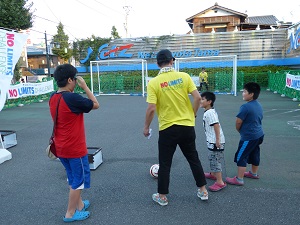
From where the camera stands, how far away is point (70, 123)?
2.56 meters

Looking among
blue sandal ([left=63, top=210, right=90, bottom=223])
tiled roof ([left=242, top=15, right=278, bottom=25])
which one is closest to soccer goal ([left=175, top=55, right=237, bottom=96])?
tiled roof ([left=242, top=15, right=278, bottom=25])

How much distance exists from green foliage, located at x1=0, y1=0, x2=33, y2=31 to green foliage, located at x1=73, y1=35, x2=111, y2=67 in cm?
1117

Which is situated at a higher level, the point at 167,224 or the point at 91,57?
the point at 91,57

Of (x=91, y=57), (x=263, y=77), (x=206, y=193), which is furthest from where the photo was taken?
(x=91, y=57)

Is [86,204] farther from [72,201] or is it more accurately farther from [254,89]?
[254,89]

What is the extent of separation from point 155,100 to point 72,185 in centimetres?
127

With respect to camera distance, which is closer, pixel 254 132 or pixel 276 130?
pixel 254 132

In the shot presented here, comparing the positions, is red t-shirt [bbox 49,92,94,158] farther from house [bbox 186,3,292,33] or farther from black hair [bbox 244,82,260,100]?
house [bbox 186,3,292,33]

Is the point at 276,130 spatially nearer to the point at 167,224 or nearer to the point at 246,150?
the point at 246,150

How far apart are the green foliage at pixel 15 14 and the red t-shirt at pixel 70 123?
11026 millimetres

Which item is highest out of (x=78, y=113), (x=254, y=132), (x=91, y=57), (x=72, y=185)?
(x=91, y=57)

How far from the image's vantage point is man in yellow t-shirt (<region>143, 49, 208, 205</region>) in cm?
281

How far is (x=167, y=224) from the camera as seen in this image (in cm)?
269

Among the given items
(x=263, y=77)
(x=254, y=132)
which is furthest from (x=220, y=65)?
(x=254, y=132)
